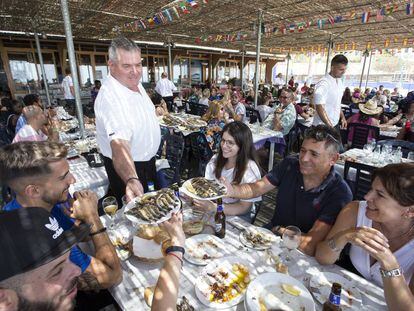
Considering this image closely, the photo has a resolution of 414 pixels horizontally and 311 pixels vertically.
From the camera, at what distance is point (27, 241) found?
2.90ft

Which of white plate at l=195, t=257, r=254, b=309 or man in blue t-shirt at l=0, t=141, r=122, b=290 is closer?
white plate at l=195, t=257, r=254, b=309

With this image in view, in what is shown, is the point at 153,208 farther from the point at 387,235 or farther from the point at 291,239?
the point at 387,235

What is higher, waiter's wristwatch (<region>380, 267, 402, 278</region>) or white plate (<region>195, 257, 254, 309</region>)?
waiter's wristwatch (<region>380, 267, 402, 278</region>)

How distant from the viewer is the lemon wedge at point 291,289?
4.06 ft

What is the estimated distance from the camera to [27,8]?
22.7 ft

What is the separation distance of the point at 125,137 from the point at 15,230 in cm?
136

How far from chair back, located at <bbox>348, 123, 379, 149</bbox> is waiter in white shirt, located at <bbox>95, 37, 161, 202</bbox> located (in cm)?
438

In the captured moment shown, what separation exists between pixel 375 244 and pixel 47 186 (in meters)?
Answer: 2.04

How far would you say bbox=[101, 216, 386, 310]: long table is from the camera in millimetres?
1229


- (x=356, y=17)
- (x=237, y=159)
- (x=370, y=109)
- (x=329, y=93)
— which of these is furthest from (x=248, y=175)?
(x=356, y=17)

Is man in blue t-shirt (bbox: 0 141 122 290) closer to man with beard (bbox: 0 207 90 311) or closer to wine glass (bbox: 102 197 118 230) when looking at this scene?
wine glass (bbox: 102 197 118 230)

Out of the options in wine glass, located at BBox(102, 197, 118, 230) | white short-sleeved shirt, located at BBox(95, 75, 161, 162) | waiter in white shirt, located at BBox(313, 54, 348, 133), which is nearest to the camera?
wine glass, located at BBox(102, 197, 118, 230)

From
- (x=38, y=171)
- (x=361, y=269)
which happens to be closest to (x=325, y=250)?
(x=361, y=269)

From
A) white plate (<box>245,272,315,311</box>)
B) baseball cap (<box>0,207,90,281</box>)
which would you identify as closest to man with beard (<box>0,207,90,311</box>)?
baseball cap (<box>0,207,90,281</box>)
